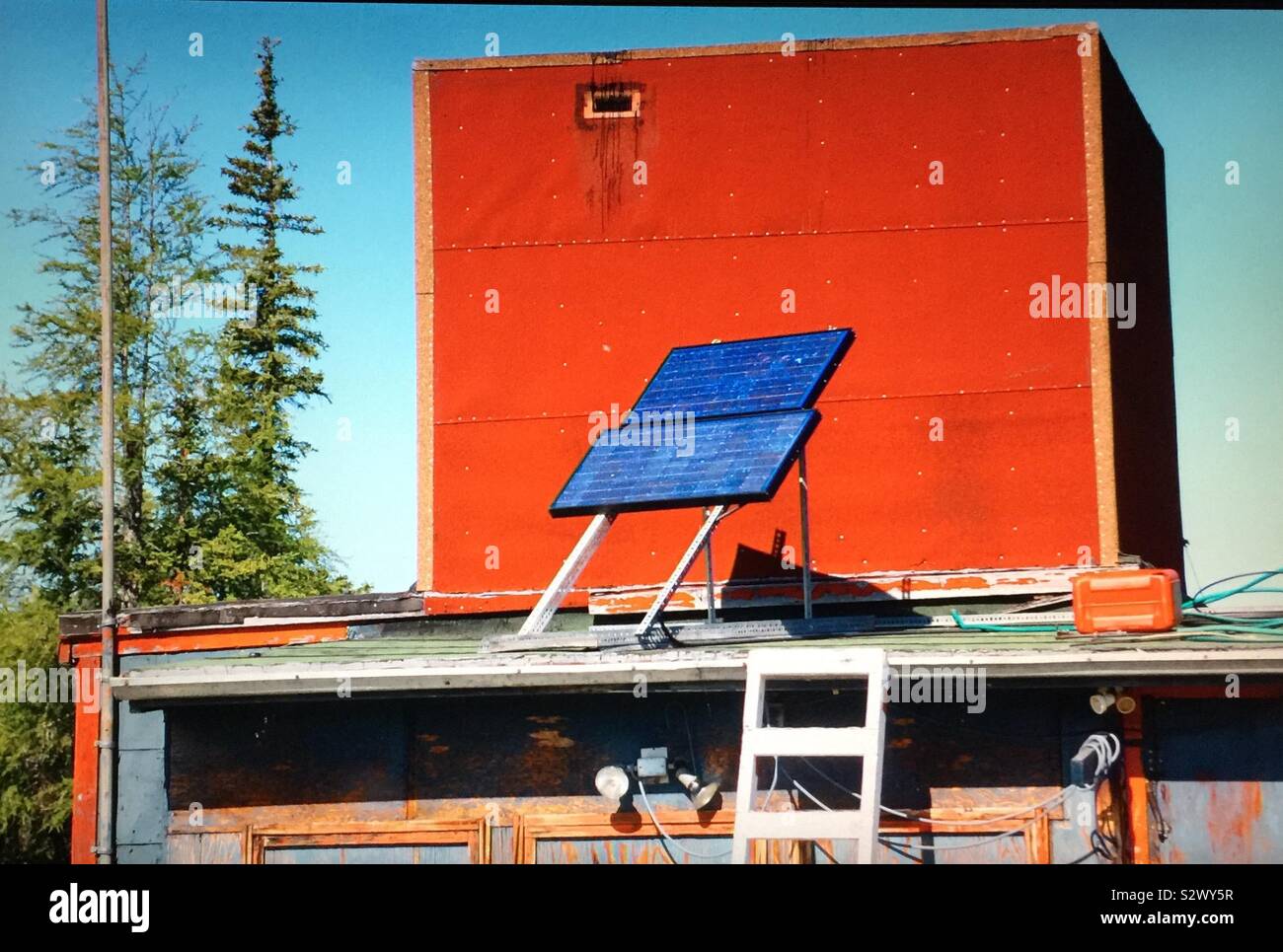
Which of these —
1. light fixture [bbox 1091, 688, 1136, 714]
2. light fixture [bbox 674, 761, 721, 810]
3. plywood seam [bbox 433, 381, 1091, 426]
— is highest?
plywood seam [bbox 433, 381, 1091, 426]

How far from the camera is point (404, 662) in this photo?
1288cm

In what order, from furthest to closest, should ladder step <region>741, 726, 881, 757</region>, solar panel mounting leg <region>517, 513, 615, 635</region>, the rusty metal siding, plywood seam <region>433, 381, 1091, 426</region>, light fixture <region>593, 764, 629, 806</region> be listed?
plywood seam <region>433, 381, 1091, 426</region>, solar panel mounting leg <region>517, 513, 615, 635</region>, light fixture <region>593, 764, 629, 806</region>, the rusty metal siding, ladder step <region>741, 726, 881, 757</region>

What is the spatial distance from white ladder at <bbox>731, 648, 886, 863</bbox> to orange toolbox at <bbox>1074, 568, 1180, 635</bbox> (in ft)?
8.24

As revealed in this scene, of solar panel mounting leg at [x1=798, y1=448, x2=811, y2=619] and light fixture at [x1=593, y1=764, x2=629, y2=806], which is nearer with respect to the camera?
light fixture at [x1=593, y1=764, x2=629, y2=806]

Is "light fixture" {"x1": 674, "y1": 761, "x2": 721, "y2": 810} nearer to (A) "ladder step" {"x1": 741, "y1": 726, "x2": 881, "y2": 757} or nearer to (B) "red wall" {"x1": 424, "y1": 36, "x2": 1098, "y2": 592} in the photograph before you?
(A) "ladder step" {"x1": 741, "y1": 726, "x2": 881, "y2": 757}

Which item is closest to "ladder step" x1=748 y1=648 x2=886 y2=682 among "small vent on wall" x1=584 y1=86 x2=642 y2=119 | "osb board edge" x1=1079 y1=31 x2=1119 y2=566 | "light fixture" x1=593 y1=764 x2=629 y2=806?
"light fixture" x1=593 y1=764 x2=629 y2=806

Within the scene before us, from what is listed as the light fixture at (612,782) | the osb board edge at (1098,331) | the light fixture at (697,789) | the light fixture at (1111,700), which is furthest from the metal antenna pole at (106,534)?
the osb board edge at (1098,331)

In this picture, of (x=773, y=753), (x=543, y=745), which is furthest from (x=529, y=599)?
(x=773, y=753)

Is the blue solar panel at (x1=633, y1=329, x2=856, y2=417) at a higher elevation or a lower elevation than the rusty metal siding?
higher

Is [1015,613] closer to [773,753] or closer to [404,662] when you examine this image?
[773,753]

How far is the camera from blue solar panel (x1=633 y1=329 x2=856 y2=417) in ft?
47.2

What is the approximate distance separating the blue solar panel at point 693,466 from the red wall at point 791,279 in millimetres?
2792

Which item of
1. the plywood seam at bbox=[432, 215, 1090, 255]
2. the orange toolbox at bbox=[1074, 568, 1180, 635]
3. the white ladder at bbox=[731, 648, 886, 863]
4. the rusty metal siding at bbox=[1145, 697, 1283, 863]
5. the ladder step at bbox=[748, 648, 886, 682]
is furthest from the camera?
the plywood seam at bbox=[432, 215, 1090, 255]
